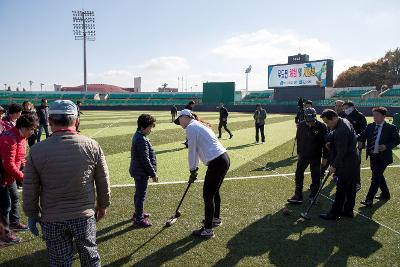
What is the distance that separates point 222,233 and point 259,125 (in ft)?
38.6

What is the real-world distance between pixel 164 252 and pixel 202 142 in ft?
5.96

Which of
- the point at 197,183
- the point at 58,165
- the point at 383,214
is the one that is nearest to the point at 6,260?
Result: the point at 58,165

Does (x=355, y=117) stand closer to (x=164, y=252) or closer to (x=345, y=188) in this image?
(x=345, y=188)

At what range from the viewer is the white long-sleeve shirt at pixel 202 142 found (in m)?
5.30

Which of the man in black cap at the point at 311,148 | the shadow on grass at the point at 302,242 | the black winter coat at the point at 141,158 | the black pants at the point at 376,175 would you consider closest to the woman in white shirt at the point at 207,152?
the black winter coat at the point at 141,158

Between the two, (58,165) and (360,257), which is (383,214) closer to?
(360,257)

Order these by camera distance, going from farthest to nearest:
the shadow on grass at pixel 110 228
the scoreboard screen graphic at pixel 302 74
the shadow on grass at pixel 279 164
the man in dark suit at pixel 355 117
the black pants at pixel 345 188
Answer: the scoreboard screen graphic at pixel 302 74 → the shadow on grass at pixel 279 164 → the man in dark suit at pixel 355 117 → the black pants at pixel 345 188 → the shadow on grass at pixel 110 228

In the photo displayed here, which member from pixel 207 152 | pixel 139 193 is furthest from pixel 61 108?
pixel 139 193

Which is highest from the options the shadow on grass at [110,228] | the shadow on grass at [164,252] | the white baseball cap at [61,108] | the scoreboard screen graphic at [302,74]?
the scoreboard screen graphic at [302,74]

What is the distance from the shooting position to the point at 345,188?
21.3 ft

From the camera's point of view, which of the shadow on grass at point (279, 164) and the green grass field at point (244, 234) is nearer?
the green grass field at point (244, 234)

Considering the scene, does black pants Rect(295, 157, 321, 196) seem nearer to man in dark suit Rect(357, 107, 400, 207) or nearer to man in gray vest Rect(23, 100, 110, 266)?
man in dark suit Rect(357, 107, 400, 207)

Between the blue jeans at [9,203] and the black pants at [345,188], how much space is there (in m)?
5.86

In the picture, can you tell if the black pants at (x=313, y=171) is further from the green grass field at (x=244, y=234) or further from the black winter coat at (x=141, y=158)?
the black winter coat at (x=141, y=158)
